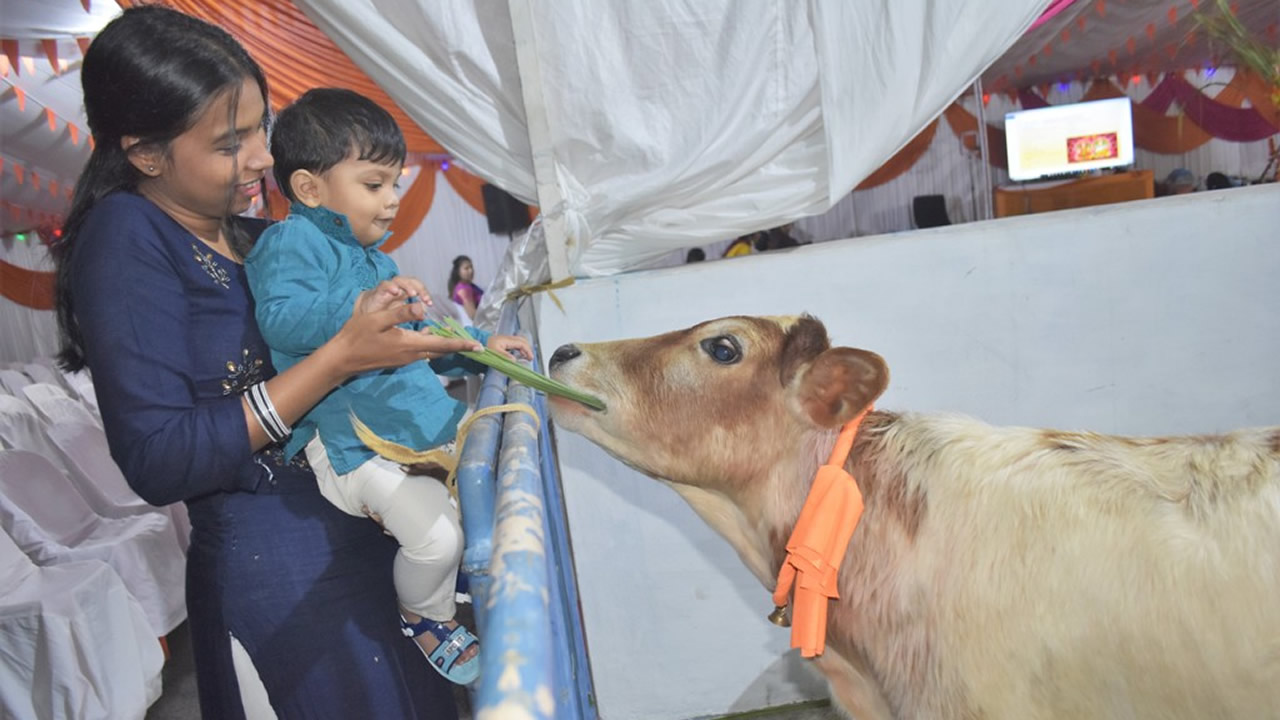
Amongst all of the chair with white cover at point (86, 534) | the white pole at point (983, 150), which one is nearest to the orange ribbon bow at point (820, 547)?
the chair with white cover at point (86, 534)

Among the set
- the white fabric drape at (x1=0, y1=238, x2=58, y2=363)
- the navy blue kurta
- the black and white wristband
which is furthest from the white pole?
the white fabric drape at (x1=0, y1=238, x2=58, y2=363)

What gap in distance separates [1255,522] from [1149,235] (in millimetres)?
1605

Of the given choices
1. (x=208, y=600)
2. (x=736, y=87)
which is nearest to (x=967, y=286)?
(x=736, y=87)

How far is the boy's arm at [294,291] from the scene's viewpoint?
1.28m

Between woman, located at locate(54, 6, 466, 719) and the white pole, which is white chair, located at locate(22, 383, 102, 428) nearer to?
woman, located at locate(54, 6, 466, 719)

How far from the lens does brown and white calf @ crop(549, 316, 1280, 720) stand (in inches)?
47.4

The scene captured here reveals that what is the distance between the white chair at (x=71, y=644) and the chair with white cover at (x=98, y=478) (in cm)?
90

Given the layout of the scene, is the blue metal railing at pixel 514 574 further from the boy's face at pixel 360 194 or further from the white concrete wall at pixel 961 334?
the white concrete wall at pixel 961 334

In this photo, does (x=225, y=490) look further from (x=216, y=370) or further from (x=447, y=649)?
(x=447, y=649)

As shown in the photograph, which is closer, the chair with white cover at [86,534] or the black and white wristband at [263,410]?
the black and white wristband at [263,410]

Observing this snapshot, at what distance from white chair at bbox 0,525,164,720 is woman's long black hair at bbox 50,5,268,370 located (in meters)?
2.05

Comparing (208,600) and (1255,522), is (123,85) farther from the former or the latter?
(1255,522)

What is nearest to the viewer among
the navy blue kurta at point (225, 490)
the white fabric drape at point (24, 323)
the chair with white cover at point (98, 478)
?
the navy blue kurta at point (225, 490)

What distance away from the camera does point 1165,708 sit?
122 centimetres
